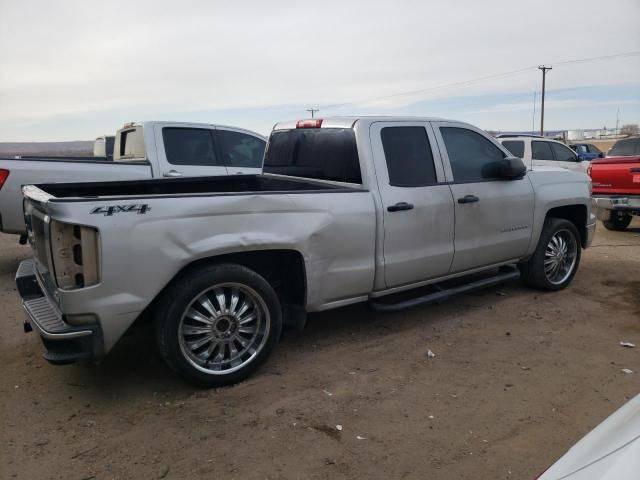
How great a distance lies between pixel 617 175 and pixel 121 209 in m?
8.91

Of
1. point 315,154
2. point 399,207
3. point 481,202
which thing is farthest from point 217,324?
point 481,202

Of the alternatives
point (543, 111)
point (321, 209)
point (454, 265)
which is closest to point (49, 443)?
point (321, 209)

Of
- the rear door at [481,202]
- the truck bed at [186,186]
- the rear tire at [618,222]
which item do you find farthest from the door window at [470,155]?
the rear tire at [618,222]

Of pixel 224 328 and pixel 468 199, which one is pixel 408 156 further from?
pixel 224 328

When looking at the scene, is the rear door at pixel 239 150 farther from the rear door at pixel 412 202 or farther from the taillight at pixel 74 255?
the taillight at pixel 74 255

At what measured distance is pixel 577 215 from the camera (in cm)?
608

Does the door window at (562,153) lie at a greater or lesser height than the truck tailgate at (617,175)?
greater

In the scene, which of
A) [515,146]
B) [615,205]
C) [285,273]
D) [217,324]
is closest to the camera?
[217,324]

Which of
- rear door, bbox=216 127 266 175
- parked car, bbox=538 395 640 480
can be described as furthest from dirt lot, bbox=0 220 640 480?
rear door, bbox=216 127 266 175

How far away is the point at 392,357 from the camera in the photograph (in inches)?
164

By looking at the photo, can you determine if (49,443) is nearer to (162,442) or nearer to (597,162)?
(162,442)

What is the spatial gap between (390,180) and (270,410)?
6.73ft

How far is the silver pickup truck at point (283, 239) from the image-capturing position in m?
3.21

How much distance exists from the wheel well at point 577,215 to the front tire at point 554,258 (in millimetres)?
157
